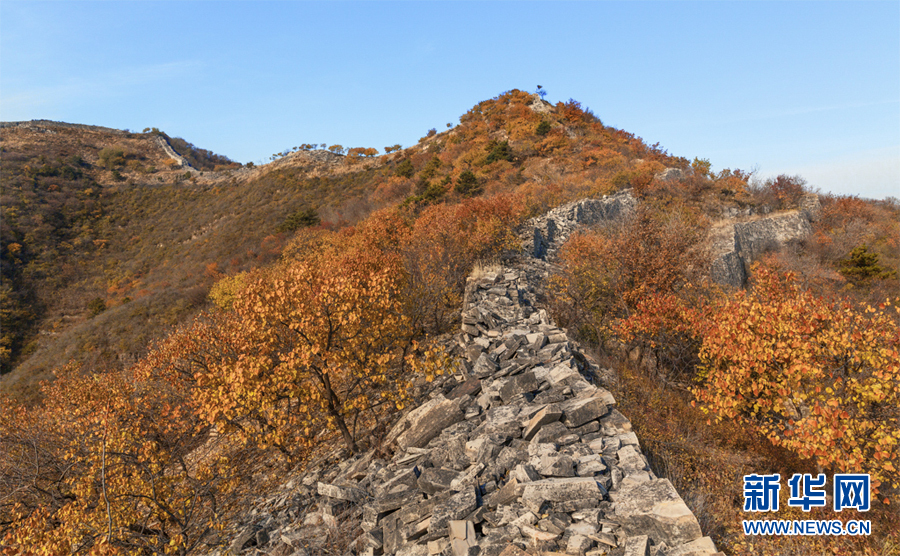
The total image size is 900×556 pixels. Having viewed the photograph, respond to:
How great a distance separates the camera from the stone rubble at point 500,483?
14.9 ft

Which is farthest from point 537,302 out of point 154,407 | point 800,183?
point 800,183

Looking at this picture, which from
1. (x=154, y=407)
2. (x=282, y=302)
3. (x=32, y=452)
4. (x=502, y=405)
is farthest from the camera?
(x=154, y=407)

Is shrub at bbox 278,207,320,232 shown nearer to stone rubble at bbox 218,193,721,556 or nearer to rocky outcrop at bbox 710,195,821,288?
rocky outcrop at bbox 710,195,821,288

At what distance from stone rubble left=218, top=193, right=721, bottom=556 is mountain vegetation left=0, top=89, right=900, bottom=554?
111cm

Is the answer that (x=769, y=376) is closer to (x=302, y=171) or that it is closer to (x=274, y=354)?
(x=274, y=354)

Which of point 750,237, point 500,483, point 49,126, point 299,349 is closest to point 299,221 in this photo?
point 299,349

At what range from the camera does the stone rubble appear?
4.55m

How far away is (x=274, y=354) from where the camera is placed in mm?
9172

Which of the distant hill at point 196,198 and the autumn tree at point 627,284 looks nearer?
the autumn tree at point 627,284

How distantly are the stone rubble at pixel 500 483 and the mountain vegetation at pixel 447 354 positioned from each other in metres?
1.11

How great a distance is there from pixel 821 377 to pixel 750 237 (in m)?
24.8

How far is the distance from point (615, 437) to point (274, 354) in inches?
285

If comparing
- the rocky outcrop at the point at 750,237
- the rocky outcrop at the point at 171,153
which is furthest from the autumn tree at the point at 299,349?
the rocky outcrop at the point at 171,153

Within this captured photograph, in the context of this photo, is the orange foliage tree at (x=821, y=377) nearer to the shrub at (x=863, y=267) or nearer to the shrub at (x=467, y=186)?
the shrub at (x=863, y=267)
